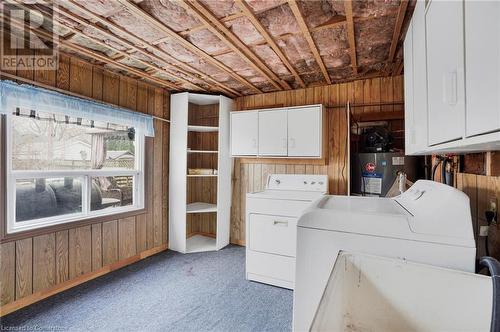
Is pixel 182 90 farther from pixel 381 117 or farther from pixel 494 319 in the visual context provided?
pixel 494 319

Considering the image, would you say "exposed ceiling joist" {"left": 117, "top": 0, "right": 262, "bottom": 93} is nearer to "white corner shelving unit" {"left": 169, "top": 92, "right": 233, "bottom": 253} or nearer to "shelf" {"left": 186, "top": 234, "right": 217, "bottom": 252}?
"white corner shelving unit" {"left": 169, "top": 92, "right": 233, "bottom": 253}

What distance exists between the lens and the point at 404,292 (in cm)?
94

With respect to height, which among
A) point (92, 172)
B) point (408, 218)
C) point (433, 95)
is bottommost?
point (408, 218)

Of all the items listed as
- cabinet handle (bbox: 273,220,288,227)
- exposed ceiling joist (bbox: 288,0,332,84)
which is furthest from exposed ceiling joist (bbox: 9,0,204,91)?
cabinet handle (bbox: 273,220,288,227)

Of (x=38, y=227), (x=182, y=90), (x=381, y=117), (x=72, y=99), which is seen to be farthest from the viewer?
(x=182, y=90)

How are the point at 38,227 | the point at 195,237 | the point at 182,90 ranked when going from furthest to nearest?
1. the point at 195,237
2. the point at 182,90
3. the point at 38,227

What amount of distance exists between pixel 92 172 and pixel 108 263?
1.04m

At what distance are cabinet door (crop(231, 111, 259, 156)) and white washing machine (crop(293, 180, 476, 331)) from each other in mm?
1833

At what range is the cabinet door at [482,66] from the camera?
24.5 inches

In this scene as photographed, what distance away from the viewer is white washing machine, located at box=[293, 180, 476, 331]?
3.41 feet

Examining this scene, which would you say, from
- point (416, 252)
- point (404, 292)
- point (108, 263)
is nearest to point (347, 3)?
point (416, 252)

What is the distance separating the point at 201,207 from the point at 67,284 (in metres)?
1.75

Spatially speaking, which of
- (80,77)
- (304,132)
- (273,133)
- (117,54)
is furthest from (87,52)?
(304,132)

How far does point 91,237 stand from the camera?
8.32ft
